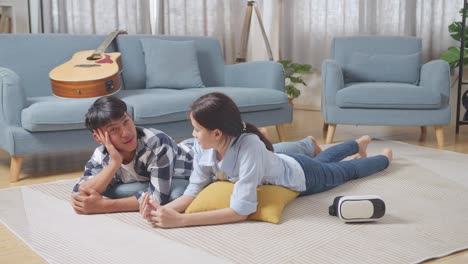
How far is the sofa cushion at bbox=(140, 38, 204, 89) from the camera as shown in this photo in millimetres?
3486

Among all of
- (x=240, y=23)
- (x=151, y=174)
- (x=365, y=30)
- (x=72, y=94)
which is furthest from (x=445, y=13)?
(x=151, y=174)

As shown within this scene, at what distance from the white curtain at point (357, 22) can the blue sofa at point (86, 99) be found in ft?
5.24

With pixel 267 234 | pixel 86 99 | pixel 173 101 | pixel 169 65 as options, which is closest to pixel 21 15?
pixel 169 65

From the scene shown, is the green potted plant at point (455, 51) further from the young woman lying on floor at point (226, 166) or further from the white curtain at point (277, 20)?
the young woman lying on floor at point (226, 166)

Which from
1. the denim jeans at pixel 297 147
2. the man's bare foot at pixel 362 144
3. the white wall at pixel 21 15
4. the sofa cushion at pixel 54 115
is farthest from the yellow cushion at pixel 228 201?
the white wall at pixel 21 15

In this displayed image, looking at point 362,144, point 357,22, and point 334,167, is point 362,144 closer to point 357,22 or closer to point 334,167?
point 334,167

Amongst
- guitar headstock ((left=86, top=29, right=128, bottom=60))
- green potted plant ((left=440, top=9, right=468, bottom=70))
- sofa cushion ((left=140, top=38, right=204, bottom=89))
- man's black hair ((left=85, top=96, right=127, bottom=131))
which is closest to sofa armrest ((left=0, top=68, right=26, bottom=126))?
guitar headstock ((left=86, top=29, right=128, bottom=60))

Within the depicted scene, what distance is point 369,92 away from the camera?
3465 mm

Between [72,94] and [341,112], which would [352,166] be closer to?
[341,112]

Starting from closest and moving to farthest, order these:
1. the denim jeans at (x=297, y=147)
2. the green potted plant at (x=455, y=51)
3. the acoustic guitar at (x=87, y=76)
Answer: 1. the denim jeans at (x=297, y=147)
2. the acoustic guitar at (x=87, y=76)
3. the green potted plant at (x=455, y=51)

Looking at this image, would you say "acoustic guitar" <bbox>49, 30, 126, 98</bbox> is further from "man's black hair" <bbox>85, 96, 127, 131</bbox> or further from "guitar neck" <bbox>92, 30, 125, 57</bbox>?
"man's black hair" <bbox>85, 96, 127, 131</bbox>

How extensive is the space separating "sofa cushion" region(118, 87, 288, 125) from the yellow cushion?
1032 millimetres

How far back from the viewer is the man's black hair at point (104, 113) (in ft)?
5.99

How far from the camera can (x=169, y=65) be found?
3516mm
